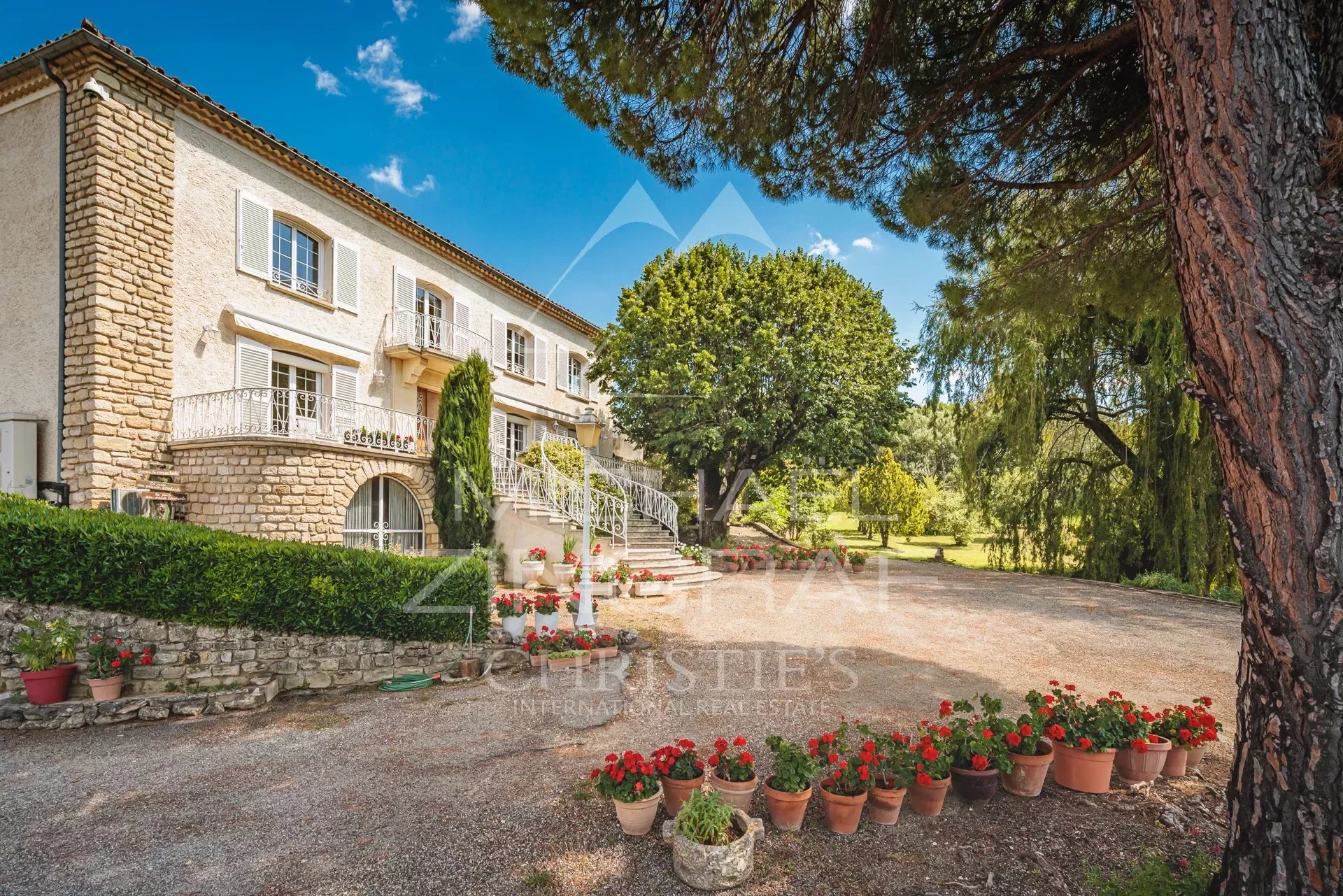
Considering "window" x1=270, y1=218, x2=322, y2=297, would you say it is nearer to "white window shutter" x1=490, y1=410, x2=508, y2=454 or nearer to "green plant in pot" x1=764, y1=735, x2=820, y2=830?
"white window shutter" x1=490, y1=410, x2=508, y2=454

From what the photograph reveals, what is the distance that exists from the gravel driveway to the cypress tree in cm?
484

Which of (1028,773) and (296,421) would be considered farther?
(296,421)

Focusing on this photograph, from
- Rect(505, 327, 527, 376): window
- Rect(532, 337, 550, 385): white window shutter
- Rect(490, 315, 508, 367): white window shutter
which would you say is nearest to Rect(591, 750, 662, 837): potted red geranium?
Rect(490, 315, 508, 367): white window shutter

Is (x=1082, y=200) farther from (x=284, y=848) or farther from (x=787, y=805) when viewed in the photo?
(x=284, y=848)

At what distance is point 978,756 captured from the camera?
325cm

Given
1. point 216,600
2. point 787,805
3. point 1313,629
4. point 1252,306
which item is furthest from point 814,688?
point 216,600

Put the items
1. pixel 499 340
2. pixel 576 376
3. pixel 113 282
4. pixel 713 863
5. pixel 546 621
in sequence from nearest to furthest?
1. pixel 713 863
2. pixel 546 621
3. pixel 113 282
4. pixel 499 340
5. pixel 576 376

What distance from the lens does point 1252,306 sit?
6.99 ft

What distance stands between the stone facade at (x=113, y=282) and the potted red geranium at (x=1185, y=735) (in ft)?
37.5

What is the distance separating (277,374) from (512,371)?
19.3ft

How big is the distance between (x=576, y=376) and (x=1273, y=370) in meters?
18.1

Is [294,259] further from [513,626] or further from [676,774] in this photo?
[676,774]

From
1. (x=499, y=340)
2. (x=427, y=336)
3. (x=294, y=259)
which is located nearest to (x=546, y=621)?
(x=427, y=336)

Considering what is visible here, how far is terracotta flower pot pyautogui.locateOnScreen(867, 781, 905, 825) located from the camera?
3092 millimetres
